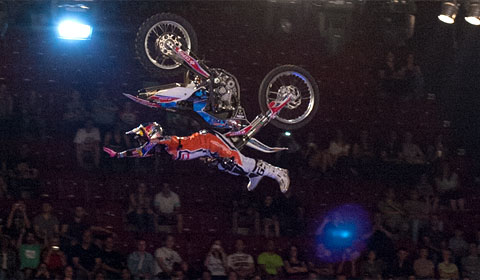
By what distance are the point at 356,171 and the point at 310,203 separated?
33.7 inches

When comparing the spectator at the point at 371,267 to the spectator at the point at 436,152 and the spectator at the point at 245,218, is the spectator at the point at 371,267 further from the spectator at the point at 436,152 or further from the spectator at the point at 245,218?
the spectator at the point at 436,152

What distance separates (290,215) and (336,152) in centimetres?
135

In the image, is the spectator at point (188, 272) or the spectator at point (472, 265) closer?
the spectator at point (188, 272)

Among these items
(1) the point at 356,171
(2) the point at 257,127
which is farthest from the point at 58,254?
(1) the point at 356,171

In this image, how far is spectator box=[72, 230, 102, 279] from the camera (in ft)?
39.3

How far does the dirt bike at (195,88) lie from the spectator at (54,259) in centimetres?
346

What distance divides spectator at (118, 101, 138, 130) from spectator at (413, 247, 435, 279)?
4471 mm

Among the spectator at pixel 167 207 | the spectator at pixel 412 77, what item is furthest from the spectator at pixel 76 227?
the spectator at pixel 412 77

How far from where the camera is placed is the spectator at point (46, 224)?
12242 millimetres

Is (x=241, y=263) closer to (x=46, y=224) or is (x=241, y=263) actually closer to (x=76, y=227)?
(x=76, y=227)

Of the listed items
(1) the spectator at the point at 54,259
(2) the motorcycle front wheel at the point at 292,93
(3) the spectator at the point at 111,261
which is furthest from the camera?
(3) the spectator at the point at 111,261

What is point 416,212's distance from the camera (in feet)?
44.5

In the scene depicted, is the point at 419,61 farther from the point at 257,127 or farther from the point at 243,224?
the point at 257,127

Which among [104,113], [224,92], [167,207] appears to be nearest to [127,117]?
[104,113]
